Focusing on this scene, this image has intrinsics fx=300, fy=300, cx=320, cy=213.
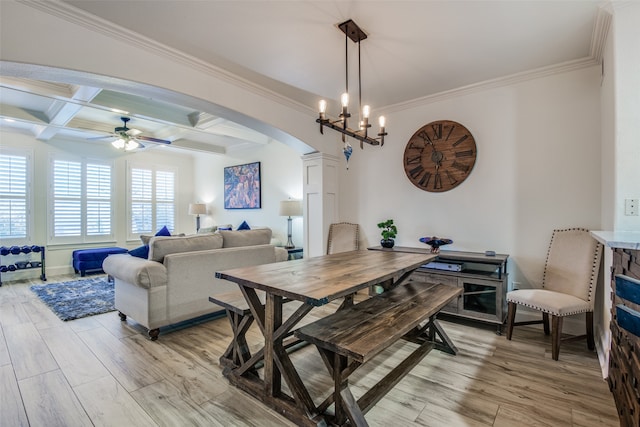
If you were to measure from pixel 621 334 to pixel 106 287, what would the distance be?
19.3ft

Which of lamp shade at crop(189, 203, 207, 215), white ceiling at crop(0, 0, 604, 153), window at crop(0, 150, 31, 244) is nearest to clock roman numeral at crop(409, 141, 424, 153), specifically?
white ceiling at crop(0, 0, 604, 153)

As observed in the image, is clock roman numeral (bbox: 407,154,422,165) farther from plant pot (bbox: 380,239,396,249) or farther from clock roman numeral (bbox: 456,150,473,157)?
plant pot (bbox: 380,239,396,249)

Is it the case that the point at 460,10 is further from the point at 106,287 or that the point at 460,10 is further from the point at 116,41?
the point at 106,287

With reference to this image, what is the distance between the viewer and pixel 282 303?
1.84 meters

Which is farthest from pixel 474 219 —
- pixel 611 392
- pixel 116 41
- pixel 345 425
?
pixel 116 41

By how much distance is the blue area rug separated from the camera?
3.56 meters

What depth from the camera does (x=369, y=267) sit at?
2.23m

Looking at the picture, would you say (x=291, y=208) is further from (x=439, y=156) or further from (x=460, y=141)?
(x=460, y=141)

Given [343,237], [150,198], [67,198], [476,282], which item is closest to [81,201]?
[67,198]

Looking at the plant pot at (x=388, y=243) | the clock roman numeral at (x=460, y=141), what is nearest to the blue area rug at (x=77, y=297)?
the plant pot at (x=388, y=243)

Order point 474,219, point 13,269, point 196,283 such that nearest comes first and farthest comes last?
point 196,283 < point 474,219 < point 13,269

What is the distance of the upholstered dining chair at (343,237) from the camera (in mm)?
4352

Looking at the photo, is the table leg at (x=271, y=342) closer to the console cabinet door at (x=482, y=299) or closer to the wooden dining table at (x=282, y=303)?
the wooden dining table at (x=282, y=303)

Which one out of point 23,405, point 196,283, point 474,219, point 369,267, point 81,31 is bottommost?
point 23,405
